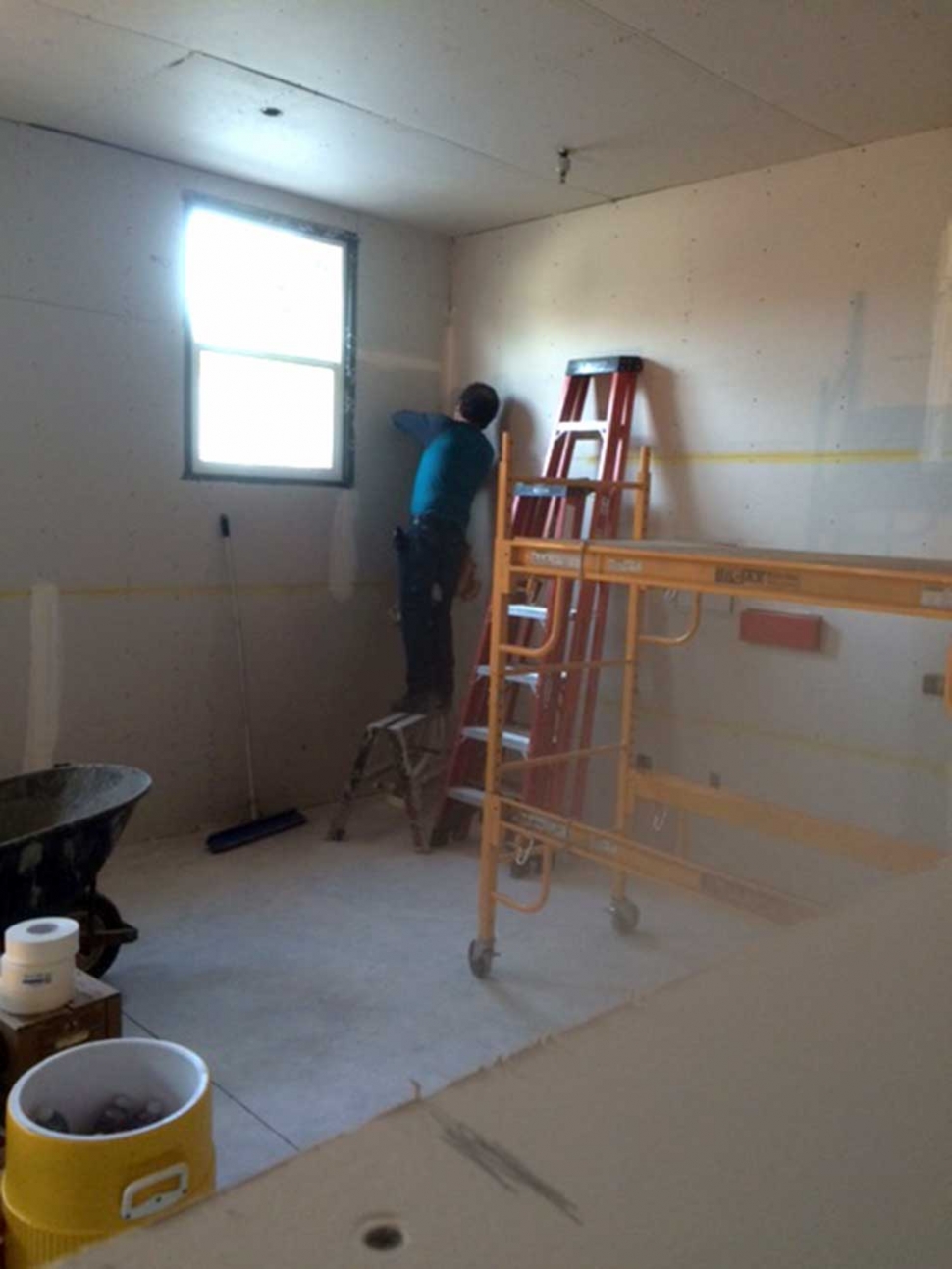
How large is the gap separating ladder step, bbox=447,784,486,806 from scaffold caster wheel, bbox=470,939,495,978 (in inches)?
43.4

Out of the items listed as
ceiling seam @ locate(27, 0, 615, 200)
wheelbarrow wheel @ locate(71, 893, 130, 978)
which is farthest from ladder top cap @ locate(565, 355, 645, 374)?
wheelbarrow wheel @ locate(71, 893, 130, 978)

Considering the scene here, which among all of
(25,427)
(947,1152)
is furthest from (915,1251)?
(25,427)

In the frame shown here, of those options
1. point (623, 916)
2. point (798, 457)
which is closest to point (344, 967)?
point (623, 916)

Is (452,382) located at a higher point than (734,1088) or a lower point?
higher

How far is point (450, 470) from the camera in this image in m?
4.75

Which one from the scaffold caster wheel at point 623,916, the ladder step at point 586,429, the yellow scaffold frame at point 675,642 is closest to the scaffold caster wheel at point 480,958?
the yellow scaffold frame at point 675,642

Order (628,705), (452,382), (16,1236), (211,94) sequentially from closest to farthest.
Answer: (16,1236), (211,94), (628,705), (452,382)

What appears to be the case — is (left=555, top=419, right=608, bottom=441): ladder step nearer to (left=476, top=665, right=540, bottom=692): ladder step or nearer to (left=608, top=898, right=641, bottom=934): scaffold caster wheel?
(left=476, top=665, right=540, bottom=692): ladder step

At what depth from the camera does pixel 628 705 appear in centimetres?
369

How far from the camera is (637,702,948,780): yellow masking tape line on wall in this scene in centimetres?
356

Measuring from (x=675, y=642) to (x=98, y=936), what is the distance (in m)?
1.98

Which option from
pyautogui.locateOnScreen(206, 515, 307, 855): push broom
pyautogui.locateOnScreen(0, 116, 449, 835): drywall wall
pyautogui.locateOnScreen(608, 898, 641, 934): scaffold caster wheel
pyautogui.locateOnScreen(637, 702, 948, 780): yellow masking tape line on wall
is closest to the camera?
pyautogui.locateOnScreen(637, 702, 948, 780): yellow masking tape line on wall

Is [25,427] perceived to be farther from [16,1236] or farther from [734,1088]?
[734,1088]

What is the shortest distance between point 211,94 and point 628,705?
2.49 metres
